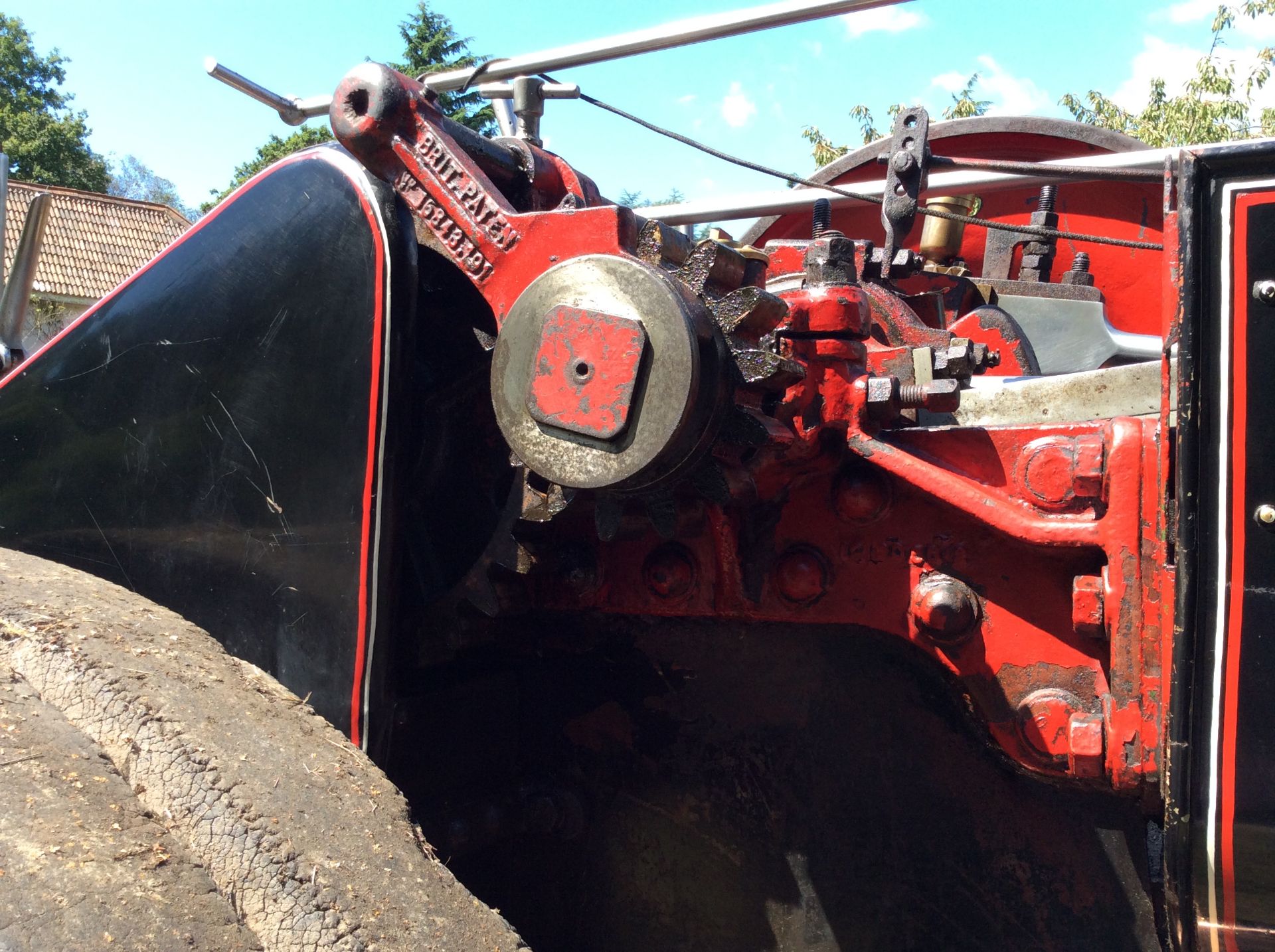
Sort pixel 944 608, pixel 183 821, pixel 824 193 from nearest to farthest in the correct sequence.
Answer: pixel 183 821 → pixel 944 608 → pixel 824 193

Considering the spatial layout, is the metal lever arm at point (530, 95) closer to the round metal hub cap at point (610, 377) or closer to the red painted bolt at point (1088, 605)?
the round metal hub cap at point (610, 377)

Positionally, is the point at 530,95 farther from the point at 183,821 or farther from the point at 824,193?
the point at 183,821

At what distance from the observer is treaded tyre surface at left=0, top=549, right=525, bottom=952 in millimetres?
1169

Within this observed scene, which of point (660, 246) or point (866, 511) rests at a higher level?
point (660, 246)

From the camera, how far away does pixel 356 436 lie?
1.63 m

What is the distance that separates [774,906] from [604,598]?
0.55 meters

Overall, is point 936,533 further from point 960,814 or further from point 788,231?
point 788,231

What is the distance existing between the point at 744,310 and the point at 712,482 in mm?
228

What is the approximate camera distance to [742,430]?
1450mm

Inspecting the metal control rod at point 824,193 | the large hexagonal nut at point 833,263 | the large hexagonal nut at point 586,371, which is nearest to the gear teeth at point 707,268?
the large hexagonal nut at point 586,371

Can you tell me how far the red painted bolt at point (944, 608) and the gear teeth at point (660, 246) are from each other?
0.57 metres

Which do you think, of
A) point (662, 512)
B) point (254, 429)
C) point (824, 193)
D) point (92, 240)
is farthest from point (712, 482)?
point (92, 240)

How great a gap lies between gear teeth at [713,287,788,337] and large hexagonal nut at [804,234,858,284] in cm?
24

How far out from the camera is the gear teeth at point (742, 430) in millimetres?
1446
